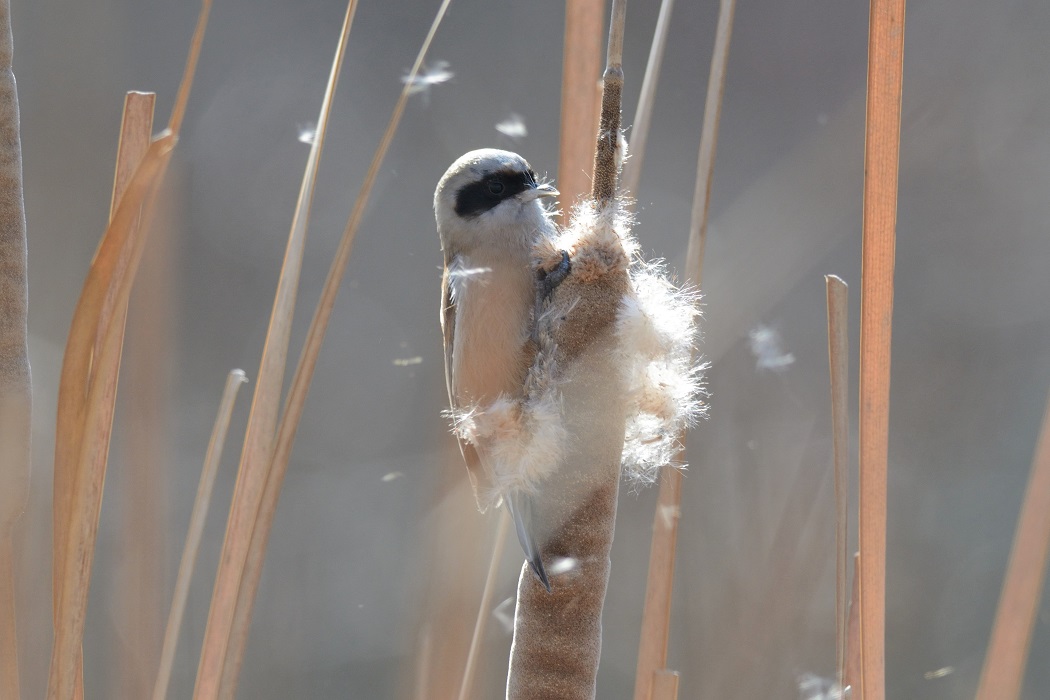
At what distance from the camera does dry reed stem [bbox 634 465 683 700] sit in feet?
2.32

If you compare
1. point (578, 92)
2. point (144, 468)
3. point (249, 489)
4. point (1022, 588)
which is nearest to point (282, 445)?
point (249, 489)

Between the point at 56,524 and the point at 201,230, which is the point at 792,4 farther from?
the point at 56,524

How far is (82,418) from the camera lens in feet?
1.57

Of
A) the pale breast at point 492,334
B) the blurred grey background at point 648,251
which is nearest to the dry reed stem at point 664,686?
the pale breast at point 492,334

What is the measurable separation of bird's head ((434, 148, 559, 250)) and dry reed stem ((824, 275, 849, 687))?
247mm

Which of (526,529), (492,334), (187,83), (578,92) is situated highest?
(578,92)

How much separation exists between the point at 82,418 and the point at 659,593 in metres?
0.48

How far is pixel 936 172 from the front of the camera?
195 centimetres

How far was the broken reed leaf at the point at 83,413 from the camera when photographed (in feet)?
1.49

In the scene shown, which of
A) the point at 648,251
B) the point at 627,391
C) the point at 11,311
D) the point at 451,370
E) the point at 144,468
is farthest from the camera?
the point at 648,251

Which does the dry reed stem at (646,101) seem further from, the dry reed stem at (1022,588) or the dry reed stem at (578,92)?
the dry reed stem at (1022,588)

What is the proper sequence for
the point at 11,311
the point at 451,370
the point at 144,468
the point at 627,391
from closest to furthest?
the point at 11,311, the point at 627,391, the point at 451,370, the point at 144,468

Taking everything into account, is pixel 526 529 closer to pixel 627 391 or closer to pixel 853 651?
pixel 627 391

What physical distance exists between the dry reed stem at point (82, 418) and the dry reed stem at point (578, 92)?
330mm
